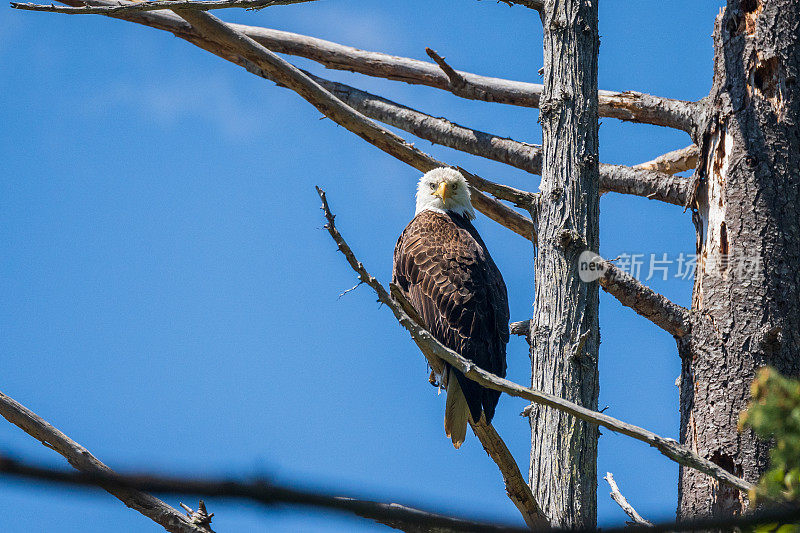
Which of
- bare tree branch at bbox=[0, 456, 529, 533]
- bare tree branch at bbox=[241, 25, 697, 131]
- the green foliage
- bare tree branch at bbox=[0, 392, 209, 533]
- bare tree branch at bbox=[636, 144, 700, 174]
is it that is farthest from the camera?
bare tree branch at bbox=[636, 144, 700, 174]

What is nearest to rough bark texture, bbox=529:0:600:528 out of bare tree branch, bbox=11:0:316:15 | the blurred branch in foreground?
bare tree branch, bbox=11:0:316:15

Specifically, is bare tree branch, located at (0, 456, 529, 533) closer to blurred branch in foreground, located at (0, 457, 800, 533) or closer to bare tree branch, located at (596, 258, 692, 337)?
blurred branch in foreground, located at (0, 457, 800, 533)

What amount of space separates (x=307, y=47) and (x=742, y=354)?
13.3 ft

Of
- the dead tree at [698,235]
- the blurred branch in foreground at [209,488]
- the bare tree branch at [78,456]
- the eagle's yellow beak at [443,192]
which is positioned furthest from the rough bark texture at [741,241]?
the blurred branch in foreground at [209,488]

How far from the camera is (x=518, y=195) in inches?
184

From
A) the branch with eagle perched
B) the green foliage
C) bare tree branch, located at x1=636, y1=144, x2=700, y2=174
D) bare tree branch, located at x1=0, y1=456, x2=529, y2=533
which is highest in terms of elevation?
bare tree branch, located at x1=636, y1=144, x2=700, y2=174

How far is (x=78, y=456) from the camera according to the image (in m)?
3.35

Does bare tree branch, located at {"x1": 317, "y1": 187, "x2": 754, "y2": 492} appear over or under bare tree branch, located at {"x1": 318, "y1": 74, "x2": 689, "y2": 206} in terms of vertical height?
under

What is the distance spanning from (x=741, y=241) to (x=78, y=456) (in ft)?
12.0

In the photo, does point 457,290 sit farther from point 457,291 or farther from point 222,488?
point 222,488

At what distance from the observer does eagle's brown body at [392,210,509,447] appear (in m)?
5.24

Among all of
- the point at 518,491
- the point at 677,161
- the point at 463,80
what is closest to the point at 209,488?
the point at 518,491

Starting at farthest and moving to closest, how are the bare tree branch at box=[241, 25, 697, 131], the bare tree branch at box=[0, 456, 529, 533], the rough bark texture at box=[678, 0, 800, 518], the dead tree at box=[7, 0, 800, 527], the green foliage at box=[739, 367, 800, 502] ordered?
1. the bare tree branch at box=[241, 25, 697, 131]
2. the rough bark texture at box=[678, 0, 800, 518]
3. the dead tree at box=[7, 0, 800, 527]
4. the green foliage at box=[739, 367, 800, 502]
5. the bare tree branch at box=[0, 456, 529, 533]

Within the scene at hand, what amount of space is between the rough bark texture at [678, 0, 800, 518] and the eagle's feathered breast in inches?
47.5
